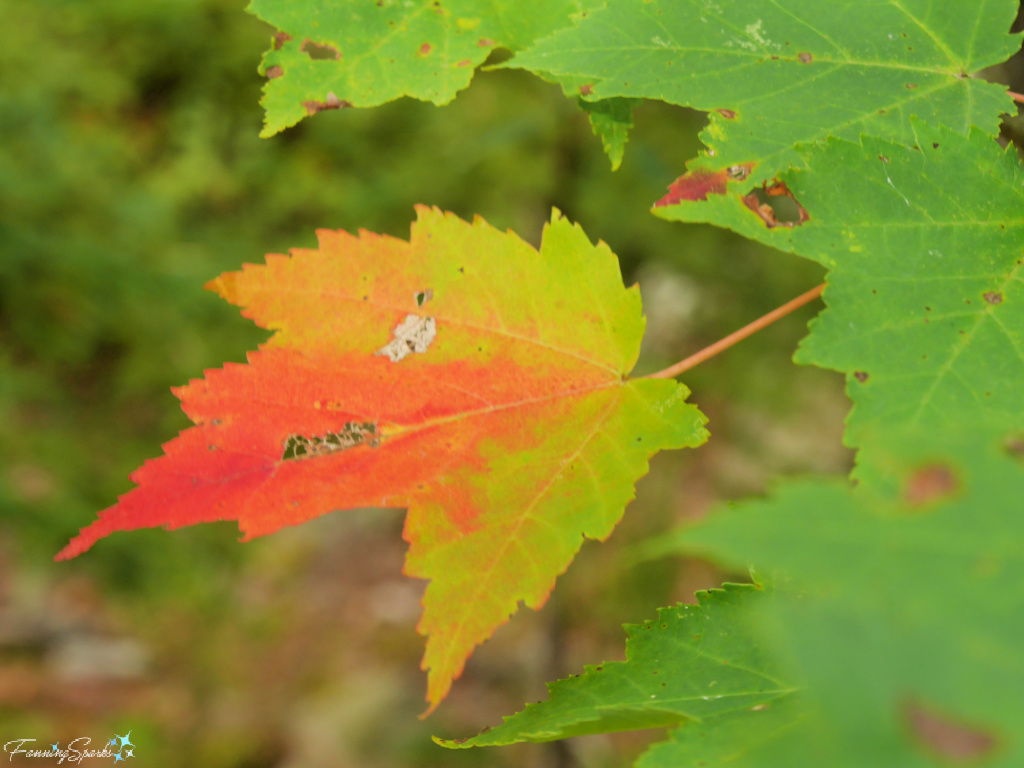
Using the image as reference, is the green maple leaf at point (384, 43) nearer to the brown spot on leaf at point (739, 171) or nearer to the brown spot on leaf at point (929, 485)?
the brown spot on leaf at point (739, 171)

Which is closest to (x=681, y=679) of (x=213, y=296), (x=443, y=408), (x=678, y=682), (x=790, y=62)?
(x=678, y=682)

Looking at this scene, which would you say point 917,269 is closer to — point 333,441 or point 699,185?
point 699,185

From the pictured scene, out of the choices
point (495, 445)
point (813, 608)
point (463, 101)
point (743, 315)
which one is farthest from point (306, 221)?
point (813, 608)

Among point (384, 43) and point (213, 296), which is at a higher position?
point (384, 43)

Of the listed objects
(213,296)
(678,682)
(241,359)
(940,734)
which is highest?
(940,734)

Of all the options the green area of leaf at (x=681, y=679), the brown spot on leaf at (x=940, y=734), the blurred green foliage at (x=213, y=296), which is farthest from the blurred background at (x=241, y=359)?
the brown spot on leaf at (x=940, y=734)

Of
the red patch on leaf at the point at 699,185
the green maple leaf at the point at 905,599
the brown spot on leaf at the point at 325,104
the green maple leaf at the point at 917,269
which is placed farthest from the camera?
the brown spot on leaf at the point at 325,104

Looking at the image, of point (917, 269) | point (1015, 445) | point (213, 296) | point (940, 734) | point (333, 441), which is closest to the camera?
point (940, 734)

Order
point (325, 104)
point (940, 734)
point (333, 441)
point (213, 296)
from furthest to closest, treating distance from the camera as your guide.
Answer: point (213, 296) < point (325, 104) < point (333, 441) < point (940, 734)
